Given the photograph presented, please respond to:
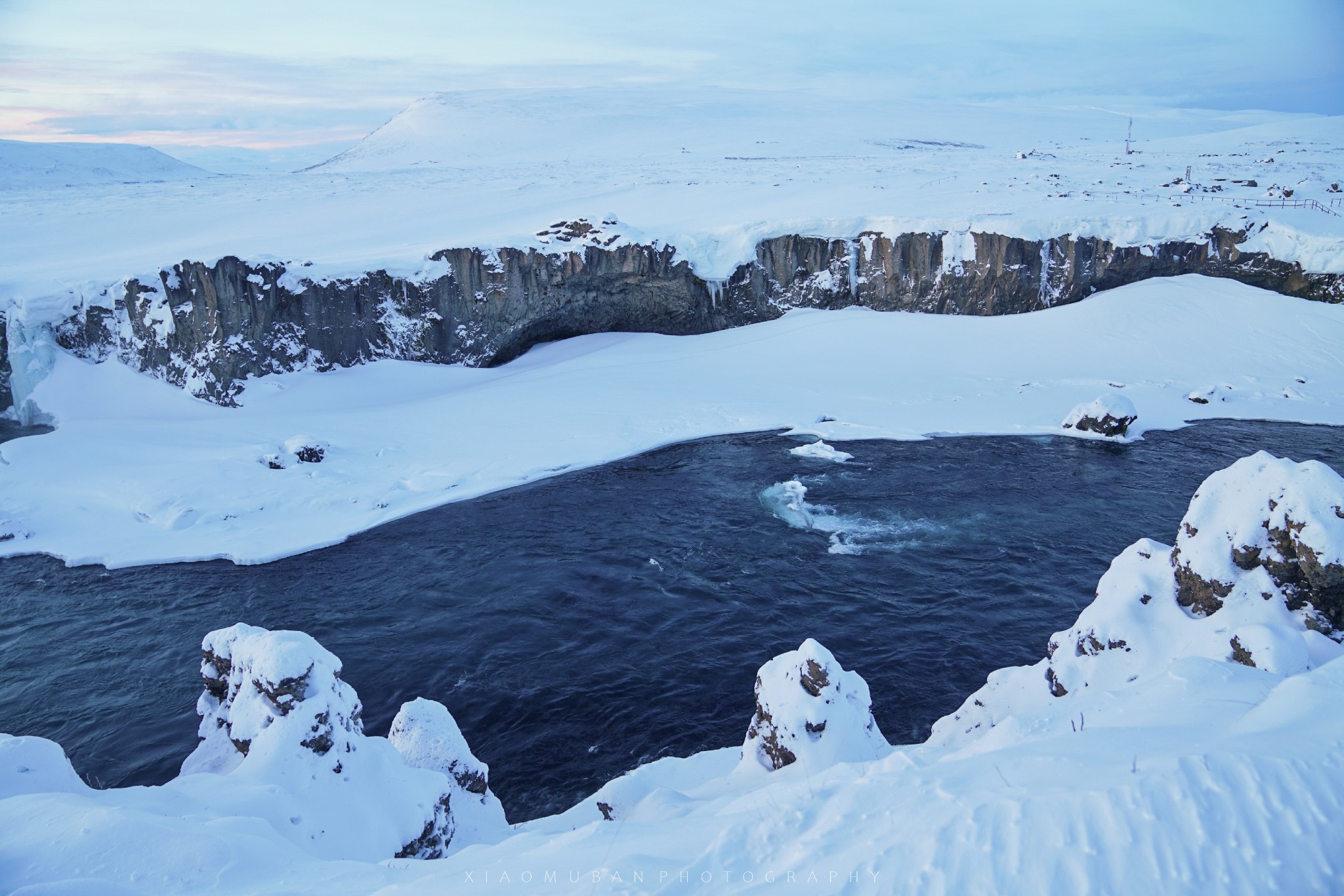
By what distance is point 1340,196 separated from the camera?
39969 mm

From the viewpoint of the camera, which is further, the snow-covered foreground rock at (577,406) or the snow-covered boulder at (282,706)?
the snow-covered foreground rock at (577,406)

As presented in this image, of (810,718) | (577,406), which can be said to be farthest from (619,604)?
(577,406)

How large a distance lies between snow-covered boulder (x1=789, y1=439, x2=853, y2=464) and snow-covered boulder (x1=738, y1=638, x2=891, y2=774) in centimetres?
1486

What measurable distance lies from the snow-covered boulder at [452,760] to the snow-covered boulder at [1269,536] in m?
9.87

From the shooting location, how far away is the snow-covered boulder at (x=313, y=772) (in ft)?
30.9

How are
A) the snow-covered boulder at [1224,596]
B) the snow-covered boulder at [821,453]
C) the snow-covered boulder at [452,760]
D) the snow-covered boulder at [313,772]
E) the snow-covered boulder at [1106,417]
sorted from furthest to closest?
the snow-covered boulder at [1106,417]
the snow-covered boulder at [821,453]
the snow-covered boulder at [452,760]
the snow-covered boulder at [1224,596]
the snow-covered boulder at [313,772]

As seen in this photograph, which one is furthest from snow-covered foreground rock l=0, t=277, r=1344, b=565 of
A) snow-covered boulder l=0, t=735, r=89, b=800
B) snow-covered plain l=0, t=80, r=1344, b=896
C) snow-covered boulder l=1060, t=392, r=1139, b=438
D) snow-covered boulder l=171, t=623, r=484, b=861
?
snow-covered boulder l=0, t=735, r=89, b=800

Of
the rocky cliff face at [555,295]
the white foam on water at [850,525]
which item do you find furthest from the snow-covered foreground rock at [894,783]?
the rocky cliff face at [555,295]

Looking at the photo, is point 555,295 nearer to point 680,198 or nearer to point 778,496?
point 680,198

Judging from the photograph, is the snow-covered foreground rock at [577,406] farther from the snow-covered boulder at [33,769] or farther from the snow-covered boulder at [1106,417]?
the snow-covered boulder at [33,769]

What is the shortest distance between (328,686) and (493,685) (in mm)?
5241

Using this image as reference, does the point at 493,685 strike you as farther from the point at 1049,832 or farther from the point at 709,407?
the point at 709,407

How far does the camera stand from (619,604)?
18.3m

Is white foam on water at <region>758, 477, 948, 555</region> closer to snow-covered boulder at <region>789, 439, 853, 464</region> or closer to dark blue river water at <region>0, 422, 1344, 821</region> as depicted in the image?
dark blue river water at <region>0, 422, 1344, 821</region>
